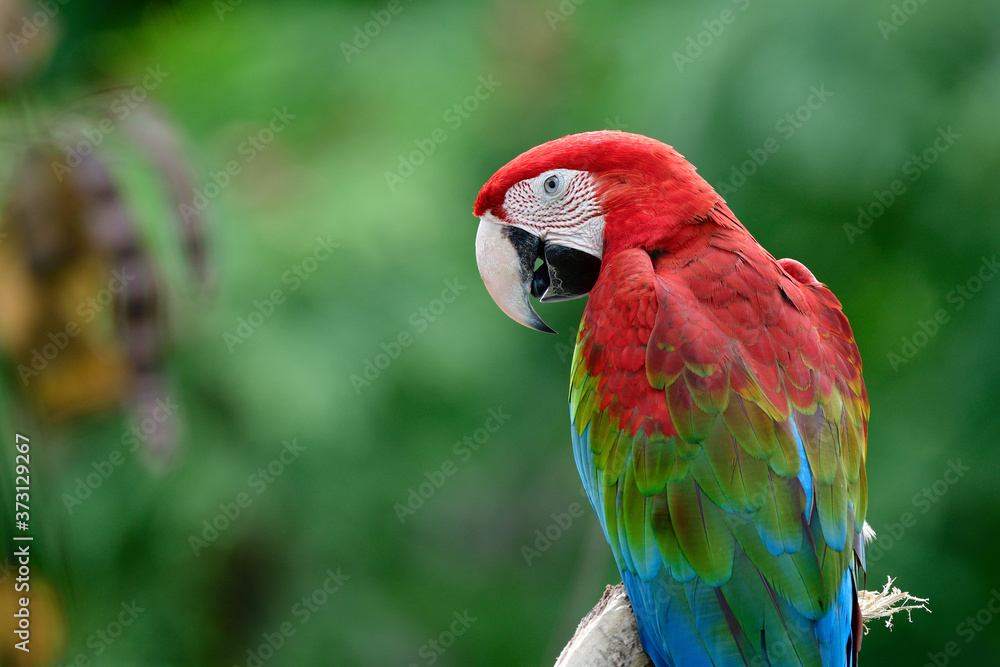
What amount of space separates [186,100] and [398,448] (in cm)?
142

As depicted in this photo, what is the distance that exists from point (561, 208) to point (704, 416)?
51 centimetres

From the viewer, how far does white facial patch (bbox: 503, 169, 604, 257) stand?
1.54m

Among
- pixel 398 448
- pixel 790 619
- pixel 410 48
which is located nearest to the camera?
pixel 790 619

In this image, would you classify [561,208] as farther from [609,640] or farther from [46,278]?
[46,278]

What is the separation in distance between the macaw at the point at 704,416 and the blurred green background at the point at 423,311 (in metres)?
1.02

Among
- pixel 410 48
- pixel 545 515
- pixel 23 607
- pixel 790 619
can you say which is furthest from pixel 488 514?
pixel 790 619

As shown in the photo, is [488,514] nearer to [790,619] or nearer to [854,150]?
[854,150]

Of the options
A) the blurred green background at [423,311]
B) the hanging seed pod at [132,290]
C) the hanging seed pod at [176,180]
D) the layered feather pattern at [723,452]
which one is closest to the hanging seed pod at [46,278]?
the hanging seed pod at [132,290]

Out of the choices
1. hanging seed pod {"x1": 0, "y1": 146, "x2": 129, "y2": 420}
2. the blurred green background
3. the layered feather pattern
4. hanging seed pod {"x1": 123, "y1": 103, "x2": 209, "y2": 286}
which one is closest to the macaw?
the layered feather pattern

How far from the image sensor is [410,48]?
3.09 meters

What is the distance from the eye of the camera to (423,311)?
259 cm

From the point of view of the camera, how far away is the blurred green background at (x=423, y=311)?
2355 mm

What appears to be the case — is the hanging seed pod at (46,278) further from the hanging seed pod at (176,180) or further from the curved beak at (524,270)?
the curved beak at (524,270)

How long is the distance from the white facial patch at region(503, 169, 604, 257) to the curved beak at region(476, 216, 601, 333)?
35mm
